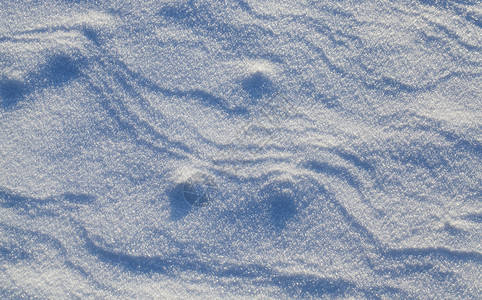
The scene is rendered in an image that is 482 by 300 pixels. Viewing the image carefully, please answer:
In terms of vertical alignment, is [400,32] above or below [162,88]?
above

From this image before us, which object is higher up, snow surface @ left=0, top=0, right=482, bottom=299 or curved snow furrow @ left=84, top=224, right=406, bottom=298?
snow surface @ left=0, top=0, right=482, bottom=299

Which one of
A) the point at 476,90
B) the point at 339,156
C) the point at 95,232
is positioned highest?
the point at 476,90

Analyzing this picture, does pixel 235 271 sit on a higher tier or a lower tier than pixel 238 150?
lower

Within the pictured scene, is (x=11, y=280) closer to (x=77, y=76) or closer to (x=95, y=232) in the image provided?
(x=95, y=232)

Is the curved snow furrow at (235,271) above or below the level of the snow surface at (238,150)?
below

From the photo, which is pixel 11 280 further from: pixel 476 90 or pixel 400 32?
pixel 476 90

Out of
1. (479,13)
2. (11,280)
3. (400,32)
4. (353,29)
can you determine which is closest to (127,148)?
(11,280)
